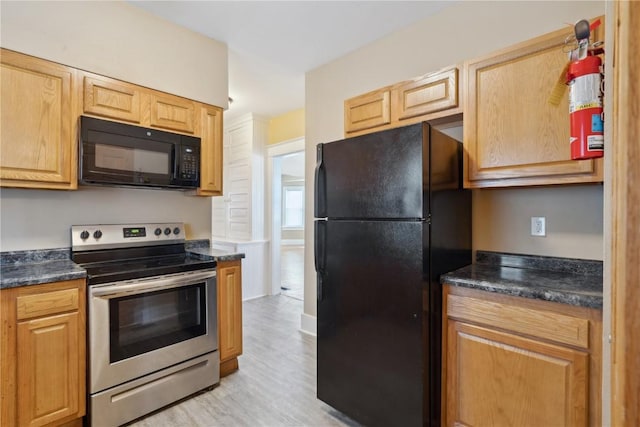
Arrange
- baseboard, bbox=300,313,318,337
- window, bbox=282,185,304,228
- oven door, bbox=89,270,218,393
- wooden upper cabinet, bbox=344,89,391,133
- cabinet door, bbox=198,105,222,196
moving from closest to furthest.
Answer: oven door, bbox=89,270,218,393 → wooden upper cabinet, bbox=344,89,391,133 → cabinet door, bbox=198,105,222,196 → baseboard, bbox=300,313,318,337 → window, bbox=282,185,304,228

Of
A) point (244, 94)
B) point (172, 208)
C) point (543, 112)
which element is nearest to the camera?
point (543, 112)

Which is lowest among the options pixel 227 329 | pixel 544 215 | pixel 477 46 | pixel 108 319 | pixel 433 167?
pixel 227 329

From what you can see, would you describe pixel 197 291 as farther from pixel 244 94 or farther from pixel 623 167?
pixel 244 94

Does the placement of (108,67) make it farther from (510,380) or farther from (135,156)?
(510,380)

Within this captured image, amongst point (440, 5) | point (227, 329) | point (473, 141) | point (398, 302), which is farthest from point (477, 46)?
point (227, 329)

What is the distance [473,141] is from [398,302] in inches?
39.8

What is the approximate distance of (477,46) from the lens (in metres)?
2.16

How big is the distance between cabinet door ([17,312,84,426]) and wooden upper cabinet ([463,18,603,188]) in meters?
2.36

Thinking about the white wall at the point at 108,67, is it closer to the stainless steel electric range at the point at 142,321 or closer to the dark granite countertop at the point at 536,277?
the stainless steel electric range at the point at 142,321

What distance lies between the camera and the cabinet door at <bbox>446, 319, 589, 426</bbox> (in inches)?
49.9

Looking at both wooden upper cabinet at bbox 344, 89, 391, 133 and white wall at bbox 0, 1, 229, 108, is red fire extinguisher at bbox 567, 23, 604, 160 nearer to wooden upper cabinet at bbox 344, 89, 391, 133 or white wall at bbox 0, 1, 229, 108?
wooden upper cabinet at bbox 344, 89, 391, 133

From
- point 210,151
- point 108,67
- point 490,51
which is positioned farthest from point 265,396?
point 490,51

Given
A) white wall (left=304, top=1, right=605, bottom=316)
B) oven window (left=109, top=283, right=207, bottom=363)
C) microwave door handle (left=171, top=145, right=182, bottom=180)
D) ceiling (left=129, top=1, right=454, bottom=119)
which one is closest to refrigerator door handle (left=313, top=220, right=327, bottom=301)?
oven window (left=109, top=283, right=207, bottom=363)

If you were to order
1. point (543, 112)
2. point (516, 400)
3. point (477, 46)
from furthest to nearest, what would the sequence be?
point (477, 46)
point (543, 112)
point (516, 400)
